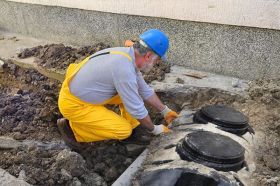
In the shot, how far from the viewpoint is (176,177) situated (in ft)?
9.75

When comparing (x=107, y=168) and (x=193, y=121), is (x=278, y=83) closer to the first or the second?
(x=193, y=121)

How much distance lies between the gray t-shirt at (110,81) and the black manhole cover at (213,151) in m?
0.66

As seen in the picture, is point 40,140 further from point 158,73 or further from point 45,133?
point 158,73

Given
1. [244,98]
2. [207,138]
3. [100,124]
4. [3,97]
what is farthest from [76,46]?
[207,138]

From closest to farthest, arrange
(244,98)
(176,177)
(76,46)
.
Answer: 1. (176,177)
2. (244,98)
3. (76,46)

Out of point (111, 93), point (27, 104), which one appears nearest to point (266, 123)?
point (111, 93)

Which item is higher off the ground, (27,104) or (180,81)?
(180,81)

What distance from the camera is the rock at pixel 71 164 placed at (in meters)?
3.51

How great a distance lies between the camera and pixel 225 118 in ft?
11.8

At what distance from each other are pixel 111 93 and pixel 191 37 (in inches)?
76.7

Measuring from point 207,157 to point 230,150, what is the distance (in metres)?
0.25

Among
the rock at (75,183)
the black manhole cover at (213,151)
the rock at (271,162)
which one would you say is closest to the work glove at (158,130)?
the black manhole cover at (213,151)

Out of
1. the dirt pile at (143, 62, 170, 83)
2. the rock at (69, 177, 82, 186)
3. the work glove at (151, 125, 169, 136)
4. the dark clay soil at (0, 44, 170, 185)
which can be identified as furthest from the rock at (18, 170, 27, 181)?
the dirt pile at (143, 62, 170, 83)

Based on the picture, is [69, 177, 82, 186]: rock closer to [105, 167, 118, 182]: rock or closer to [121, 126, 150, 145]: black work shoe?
[105, 167, 118, 182]: rock
